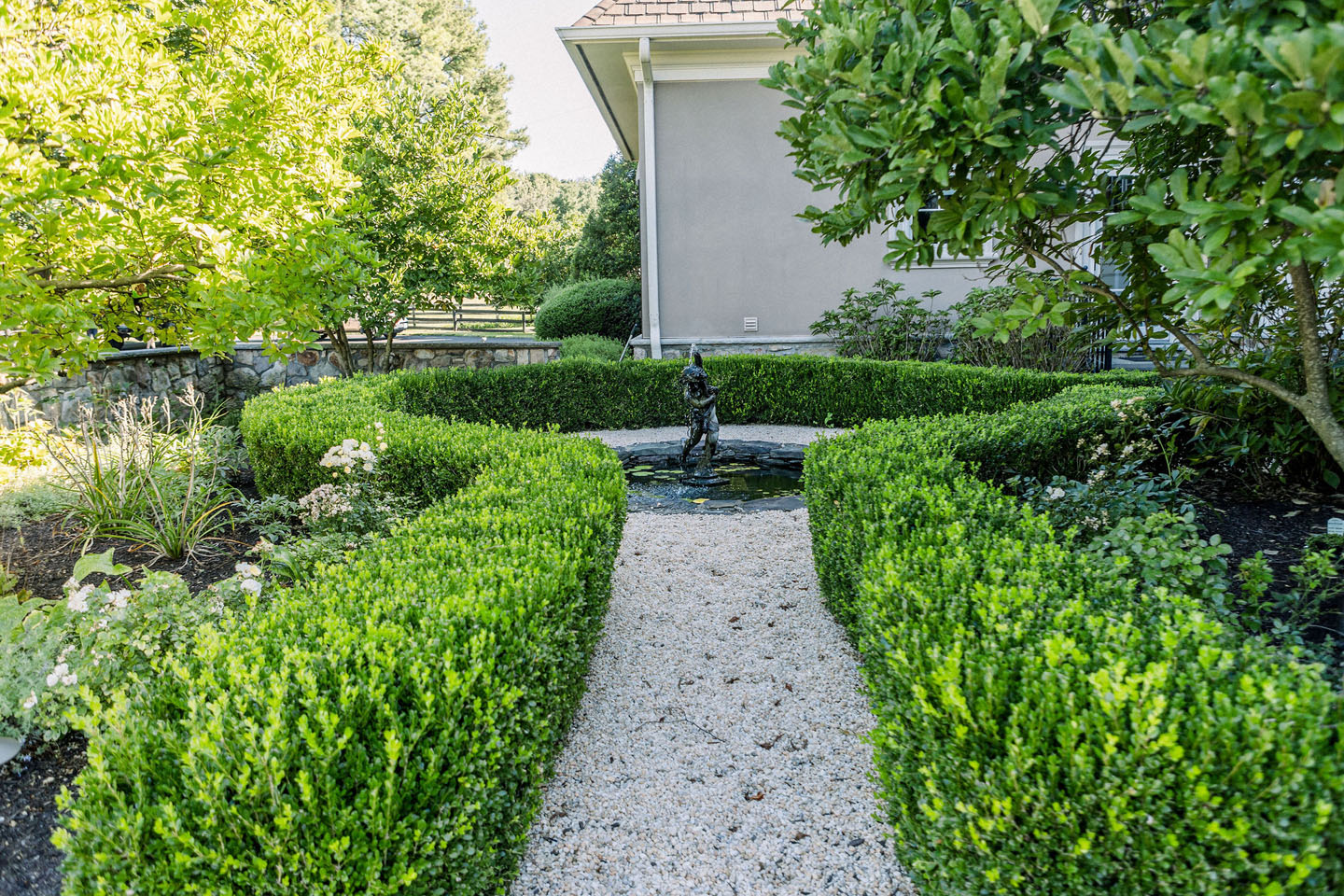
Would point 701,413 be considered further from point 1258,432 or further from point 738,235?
point 738,235

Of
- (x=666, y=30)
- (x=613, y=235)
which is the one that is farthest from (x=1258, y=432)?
(x=613, y=235)

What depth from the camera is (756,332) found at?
12359 mm

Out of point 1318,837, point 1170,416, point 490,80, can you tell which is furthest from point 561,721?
point 490,80

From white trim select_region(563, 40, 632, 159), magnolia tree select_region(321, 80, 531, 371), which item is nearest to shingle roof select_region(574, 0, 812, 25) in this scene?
white trim select_region(563, 40, 632, 159)

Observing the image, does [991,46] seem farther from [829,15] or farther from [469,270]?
[469,270]

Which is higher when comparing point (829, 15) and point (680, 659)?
point (829, 15)

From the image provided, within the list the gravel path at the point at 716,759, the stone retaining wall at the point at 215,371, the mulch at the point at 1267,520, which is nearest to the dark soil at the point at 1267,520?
the mulch at the point at 1267,520

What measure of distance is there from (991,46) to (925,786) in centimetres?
233

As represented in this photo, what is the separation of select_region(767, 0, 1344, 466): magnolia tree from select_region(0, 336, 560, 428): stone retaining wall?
8.69 metres

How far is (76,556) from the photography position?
5402 mm

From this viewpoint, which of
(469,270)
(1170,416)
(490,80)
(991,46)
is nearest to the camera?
(991,46)

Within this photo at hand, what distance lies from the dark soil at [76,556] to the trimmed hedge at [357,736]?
272 cm

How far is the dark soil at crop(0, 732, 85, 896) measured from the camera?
7.91 ft

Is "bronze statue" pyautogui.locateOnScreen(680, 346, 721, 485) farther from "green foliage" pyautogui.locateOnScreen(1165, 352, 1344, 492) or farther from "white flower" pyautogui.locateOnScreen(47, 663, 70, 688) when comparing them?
"white flower" pyautogui.locateOnScreen(47, 663, 70, 688)
